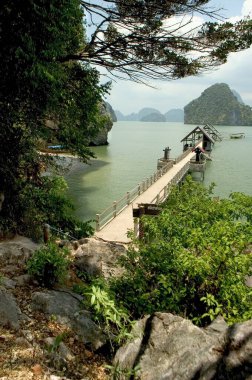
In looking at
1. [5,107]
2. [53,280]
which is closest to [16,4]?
[5,107]

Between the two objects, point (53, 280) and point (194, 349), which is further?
point (53, 280)

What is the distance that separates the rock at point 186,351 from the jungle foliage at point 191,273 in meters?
0.80

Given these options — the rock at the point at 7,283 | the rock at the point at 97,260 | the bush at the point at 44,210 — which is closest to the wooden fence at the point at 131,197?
the bush at the point at 44,210

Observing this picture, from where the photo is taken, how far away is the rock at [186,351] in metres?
3.79

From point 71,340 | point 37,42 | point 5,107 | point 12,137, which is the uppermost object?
point 37,42

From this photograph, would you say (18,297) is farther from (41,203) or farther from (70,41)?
(70,41)

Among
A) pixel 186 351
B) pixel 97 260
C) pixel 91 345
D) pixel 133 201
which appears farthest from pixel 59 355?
pixel 133 201

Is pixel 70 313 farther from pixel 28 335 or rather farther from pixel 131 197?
pixel 131 197

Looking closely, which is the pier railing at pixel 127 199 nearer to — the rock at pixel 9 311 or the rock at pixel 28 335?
the rock at pixel 9 311

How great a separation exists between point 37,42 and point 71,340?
20.2 ft

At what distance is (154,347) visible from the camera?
15.2ft

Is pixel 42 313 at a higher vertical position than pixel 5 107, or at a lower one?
lower

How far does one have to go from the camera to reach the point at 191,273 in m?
5.72

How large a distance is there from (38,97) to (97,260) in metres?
4.74
